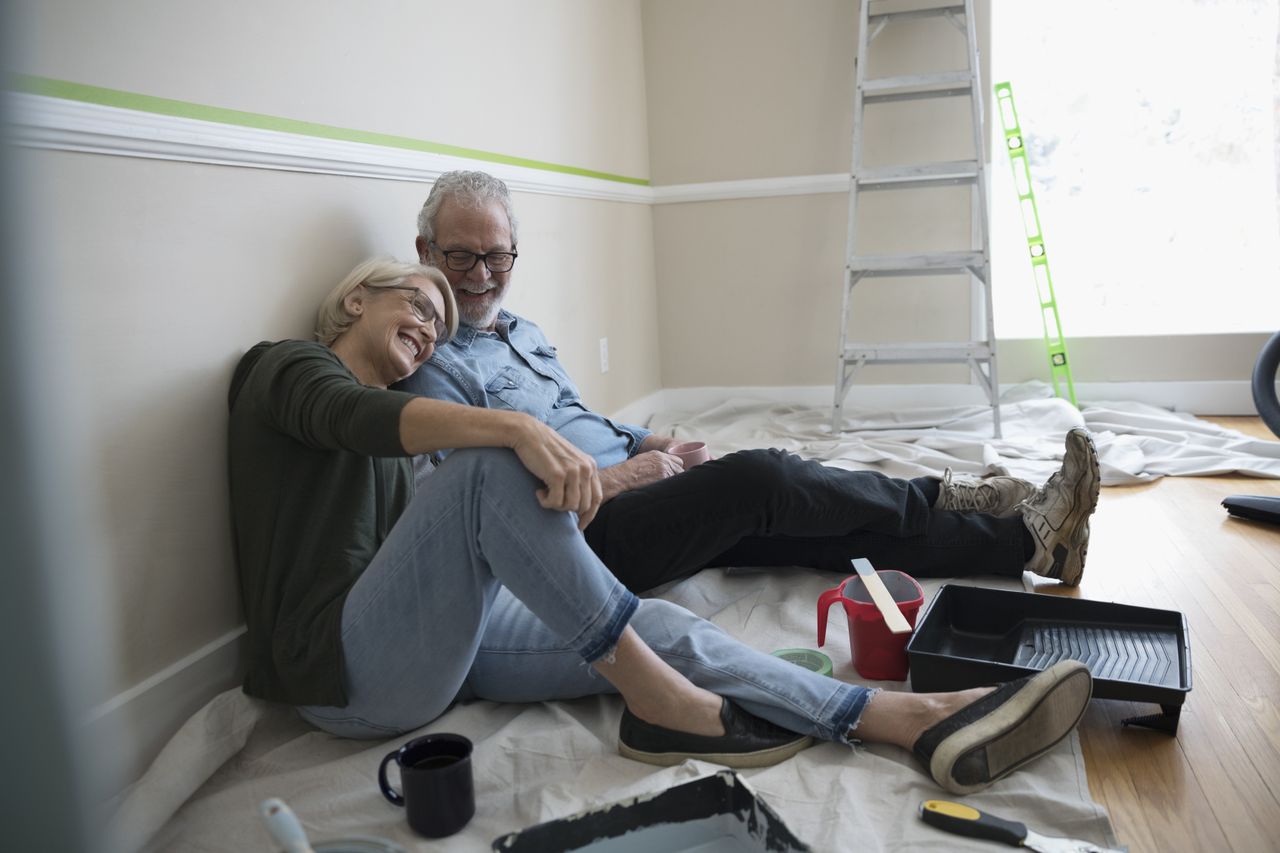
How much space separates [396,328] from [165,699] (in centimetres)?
67

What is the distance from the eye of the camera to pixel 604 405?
338 cm

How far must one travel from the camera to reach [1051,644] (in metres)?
1.63

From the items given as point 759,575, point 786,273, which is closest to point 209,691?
point 759,575

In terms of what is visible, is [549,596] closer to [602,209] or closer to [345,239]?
[345,239]

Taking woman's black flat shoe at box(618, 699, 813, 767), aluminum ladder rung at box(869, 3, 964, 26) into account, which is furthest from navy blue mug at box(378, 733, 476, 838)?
aluminum ladder rung at box(869, 3, 964, 26)

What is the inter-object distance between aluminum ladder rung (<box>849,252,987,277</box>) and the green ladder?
0.33 meters

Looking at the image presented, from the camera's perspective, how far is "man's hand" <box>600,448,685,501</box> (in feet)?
6.07

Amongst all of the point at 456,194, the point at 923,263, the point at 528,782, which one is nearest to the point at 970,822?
the point at 528,782

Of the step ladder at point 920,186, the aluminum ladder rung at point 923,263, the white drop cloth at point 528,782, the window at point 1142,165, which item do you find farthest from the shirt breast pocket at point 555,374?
the window at point 1142,165

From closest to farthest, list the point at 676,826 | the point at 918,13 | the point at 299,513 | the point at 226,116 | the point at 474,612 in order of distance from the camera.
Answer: the point at 676,826 < the point at 474,612 < the point at 299,513 < the point at 226,116 < the point at 918,13

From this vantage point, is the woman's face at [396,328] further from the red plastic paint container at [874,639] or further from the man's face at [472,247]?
the red plastic paint container at [874,639]

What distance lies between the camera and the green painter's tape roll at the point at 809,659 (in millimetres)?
1530

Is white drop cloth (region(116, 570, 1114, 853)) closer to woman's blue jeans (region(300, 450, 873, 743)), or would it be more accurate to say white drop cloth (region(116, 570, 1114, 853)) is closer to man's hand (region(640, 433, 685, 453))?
woman's blue jeans (region(300, 450, 873, 743))

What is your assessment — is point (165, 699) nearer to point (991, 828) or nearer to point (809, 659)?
point (809, 659)
